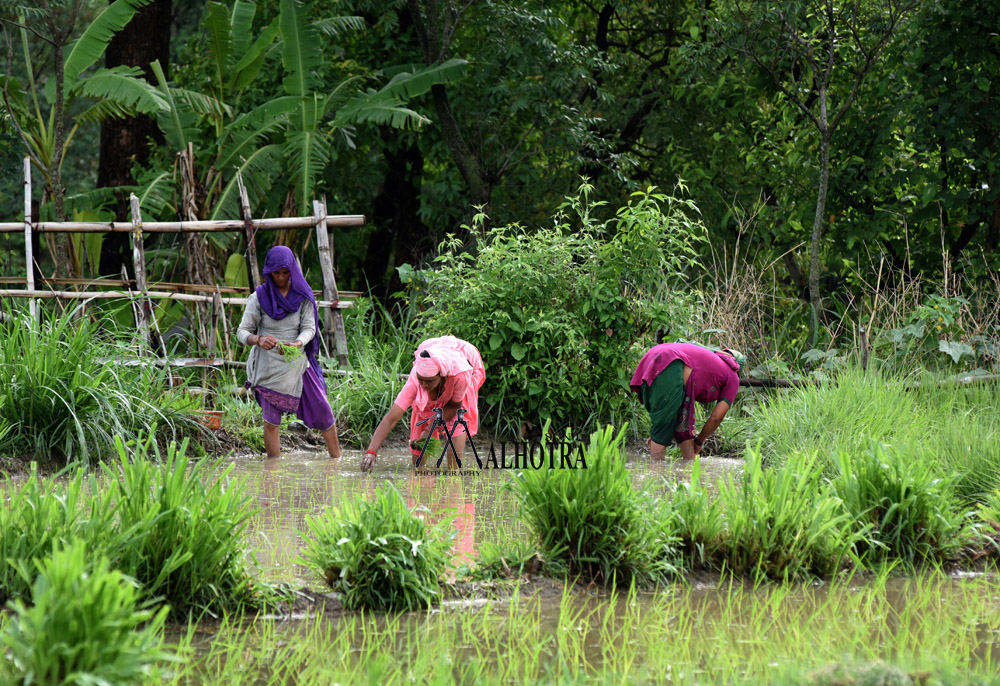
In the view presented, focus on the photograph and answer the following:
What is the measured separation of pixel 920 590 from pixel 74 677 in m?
3.64

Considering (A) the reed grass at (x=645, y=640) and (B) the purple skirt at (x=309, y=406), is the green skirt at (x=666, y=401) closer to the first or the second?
(B) the purple skirt at (x=309, y=406)

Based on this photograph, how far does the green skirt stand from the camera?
26.3ft

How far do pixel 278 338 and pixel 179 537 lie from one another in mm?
3955

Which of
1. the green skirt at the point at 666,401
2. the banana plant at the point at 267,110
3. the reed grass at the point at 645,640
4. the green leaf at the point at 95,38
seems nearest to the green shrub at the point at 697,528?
the reed grass at the point at 645,640

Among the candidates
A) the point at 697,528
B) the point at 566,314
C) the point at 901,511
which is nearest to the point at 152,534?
the point at 697,528

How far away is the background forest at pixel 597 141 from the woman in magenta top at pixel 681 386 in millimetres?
866

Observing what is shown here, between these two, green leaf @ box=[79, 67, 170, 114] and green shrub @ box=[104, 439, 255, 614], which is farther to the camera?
green leaf @ box=[79, 67, 170, 114]

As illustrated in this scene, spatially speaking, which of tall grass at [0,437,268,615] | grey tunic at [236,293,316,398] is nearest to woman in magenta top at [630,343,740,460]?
grey tunic at [236,293,316,398]

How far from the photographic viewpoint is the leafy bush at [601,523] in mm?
4738

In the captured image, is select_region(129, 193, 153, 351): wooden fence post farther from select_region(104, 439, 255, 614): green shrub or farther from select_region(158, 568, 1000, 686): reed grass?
select_region(158, 568, 1000, 686): reed grass

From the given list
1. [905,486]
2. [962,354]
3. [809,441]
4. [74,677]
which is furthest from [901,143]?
[74,677]

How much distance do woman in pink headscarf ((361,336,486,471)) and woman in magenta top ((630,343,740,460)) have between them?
4.54 ft

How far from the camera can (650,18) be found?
14984 mm

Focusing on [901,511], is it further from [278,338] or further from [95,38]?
[95,38]
